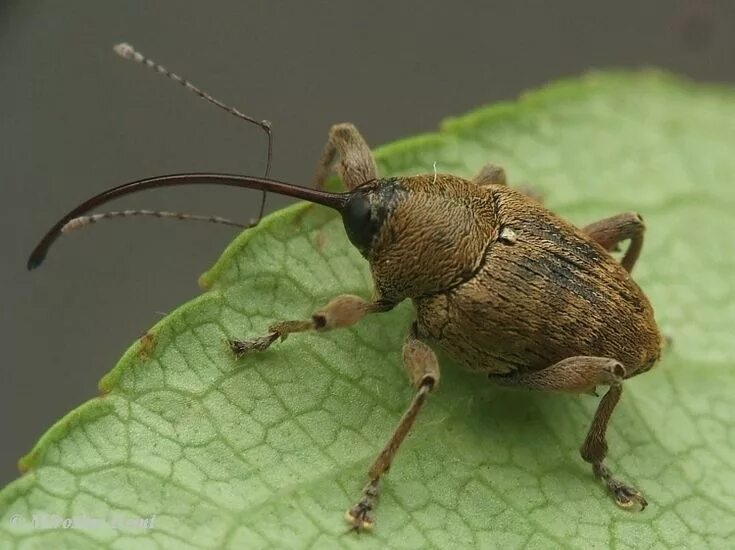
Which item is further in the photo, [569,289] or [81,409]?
[569,289]

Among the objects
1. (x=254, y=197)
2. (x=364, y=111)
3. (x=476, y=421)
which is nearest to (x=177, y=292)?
(x=254, y=197)

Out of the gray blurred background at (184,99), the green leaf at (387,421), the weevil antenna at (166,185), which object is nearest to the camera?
the green leaf at (387,421)

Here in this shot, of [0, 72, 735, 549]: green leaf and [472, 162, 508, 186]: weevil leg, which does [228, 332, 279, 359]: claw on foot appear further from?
[472, 162, 508, 186]: weevil leg

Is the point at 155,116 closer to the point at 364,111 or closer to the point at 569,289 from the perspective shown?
the point at 364,111

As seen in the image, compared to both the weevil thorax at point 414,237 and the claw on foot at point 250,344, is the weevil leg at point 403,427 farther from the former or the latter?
the claw on foot at point 250,344

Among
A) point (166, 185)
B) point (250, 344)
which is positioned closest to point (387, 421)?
point (250, 344)

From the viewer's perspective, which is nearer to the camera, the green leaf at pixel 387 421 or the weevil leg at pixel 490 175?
the green leaf at pixel 387 421

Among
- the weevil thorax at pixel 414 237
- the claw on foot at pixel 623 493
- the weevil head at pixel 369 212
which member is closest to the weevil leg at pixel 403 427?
the weevil thorax at pixel 414 237

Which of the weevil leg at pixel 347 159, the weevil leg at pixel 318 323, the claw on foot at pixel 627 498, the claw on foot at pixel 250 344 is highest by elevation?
the weevil leg at pixel 347 159
